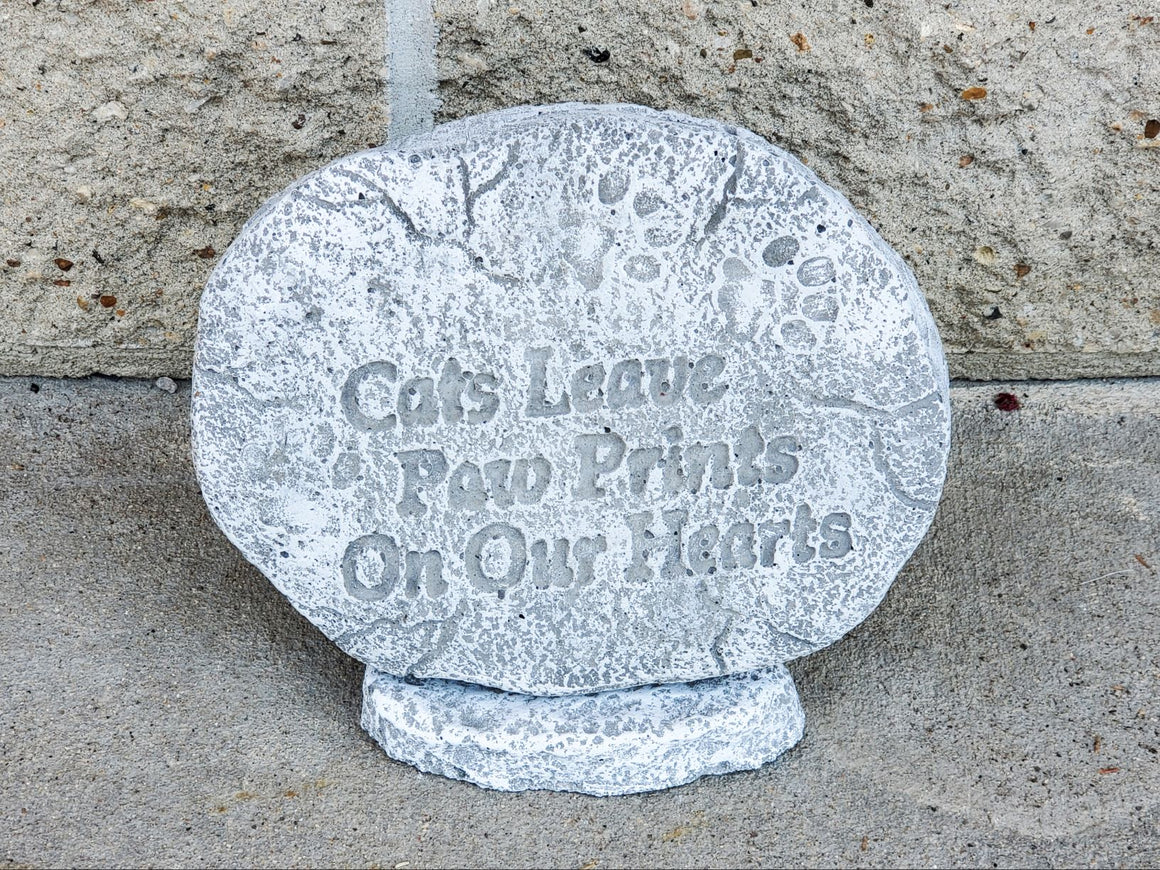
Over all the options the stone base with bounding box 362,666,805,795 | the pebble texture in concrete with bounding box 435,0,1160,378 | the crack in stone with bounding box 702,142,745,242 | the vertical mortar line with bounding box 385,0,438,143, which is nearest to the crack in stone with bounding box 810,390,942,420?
the crack in stone with bounding box 702,142,745,242

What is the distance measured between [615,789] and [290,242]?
711 millimetres

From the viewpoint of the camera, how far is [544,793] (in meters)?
1.47

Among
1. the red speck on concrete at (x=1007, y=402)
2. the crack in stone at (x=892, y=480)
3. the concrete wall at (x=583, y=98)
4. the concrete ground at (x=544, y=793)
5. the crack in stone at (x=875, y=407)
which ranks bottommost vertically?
the concrete ground at (x=544, y=793)

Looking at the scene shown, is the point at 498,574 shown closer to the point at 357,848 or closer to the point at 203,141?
the point at 357,848

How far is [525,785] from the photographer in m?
1.47

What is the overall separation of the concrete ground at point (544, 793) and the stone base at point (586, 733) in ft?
0.09

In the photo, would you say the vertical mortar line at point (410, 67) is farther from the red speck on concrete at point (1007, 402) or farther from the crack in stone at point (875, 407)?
the red speck on concrete at point (1007, 402)

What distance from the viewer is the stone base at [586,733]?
1.45m

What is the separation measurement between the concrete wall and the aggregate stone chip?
306mm

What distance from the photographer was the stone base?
1453mm

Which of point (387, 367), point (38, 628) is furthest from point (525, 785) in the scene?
point (38, 628)

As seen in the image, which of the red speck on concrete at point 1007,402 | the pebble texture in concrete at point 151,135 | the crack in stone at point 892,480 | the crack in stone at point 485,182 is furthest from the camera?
the red speck on concrete at point 1007,402

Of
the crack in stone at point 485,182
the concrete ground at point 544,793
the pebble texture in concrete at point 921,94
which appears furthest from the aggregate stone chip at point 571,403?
the pebble texture in concrete at point 921,94

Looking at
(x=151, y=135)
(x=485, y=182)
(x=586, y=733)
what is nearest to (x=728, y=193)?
(x=485, y=182)
